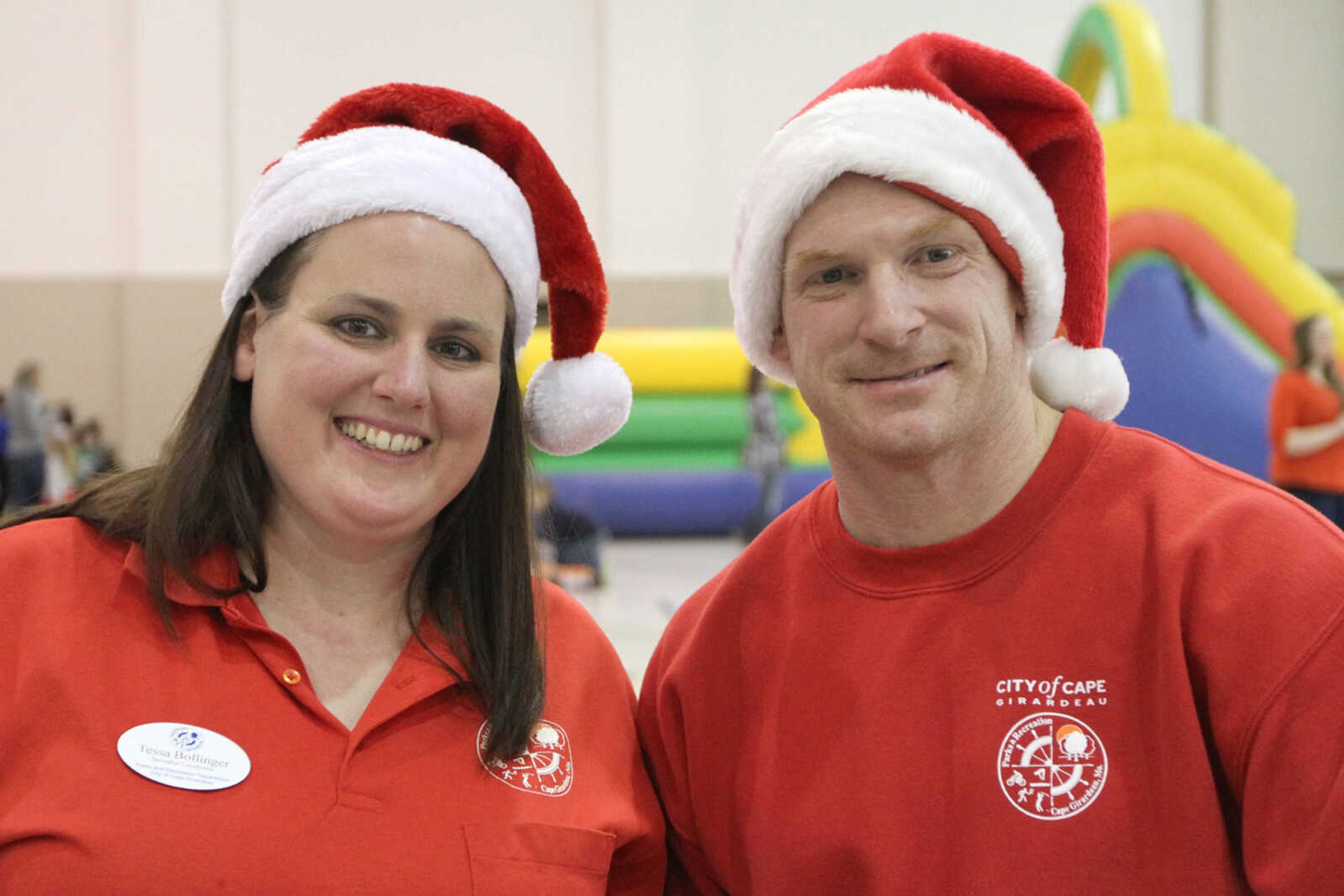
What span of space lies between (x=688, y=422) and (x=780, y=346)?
7889 millimetres

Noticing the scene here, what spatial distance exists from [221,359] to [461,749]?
2.16 feet

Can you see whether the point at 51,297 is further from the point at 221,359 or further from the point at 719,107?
the point at 221,359

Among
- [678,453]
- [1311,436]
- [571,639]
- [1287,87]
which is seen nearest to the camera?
[571,639]

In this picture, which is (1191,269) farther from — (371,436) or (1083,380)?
(371,436)

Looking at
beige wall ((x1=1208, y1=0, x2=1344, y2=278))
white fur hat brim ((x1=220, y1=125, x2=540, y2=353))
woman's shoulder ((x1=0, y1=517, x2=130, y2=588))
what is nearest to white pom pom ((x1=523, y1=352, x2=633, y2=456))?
white fur hat brim ((x1=220, y1=125, x2=540, y2=353))

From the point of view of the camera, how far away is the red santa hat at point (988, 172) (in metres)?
1.60

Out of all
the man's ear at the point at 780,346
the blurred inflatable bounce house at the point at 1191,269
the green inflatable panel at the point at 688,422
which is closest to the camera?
the man's ear at the point at 780,346

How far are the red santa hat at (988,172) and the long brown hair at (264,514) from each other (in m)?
0.45

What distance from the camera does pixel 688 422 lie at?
978 cm

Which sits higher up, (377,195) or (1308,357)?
(377,195)

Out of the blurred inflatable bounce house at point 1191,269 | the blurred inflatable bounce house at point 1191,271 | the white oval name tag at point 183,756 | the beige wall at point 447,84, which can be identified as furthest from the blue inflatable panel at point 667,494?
the white oval name tag at point 183,756

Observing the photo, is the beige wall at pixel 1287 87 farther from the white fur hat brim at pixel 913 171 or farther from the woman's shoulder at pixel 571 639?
the woman's shoulder at pixel 571 639

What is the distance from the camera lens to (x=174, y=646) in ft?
5.25

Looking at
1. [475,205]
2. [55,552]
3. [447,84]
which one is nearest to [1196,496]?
[475,205]
